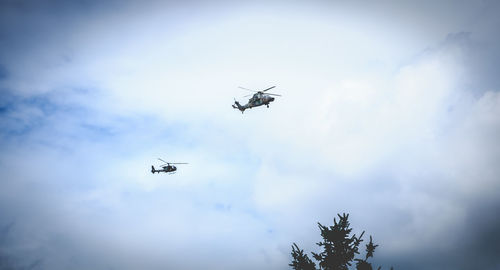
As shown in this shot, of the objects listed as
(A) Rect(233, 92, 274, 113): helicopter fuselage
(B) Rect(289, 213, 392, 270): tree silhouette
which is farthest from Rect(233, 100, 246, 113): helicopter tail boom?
(B) Rect(289, 213, 392, 270): tree silhouette

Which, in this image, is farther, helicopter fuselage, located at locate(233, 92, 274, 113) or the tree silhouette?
helicopter fuselage, located at locate(233, 92, 274, 113)

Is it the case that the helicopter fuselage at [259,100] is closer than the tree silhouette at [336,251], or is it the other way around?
the tree silhouette at [336,251]

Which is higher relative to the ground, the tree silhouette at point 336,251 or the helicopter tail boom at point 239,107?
the helicopter tail boom at point 239,107

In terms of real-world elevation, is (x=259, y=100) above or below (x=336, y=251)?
above

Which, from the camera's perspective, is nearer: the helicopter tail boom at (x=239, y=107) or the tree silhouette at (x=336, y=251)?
the tree silhouette at (x=336, y=251)

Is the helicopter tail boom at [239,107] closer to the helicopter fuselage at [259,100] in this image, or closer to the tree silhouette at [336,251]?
the helicopter fuselage at [259,100]

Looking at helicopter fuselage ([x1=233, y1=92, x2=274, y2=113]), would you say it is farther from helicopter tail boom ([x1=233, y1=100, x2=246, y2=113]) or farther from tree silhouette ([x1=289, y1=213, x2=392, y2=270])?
tree silhouette ([x1=289, y1=213, x2=392, y2=270])

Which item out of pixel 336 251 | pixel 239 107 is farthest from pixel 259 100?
pixel 336 251

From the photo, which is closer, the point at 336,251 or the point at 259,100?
the point at 336,251

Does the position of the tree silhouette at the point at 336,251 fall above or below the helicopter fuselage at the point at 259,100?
below

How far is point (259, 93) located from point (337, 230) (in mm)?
28850

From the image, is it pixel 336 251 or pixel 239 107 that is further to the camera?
pixel 239 107

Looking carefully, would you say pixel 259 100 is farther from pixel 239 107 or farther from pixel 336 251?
pixel 336 251

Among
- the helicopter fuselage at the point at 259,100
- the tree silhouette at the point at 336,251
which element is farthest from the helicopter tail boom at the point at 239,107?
the tree silhouette at the point at 336,251
